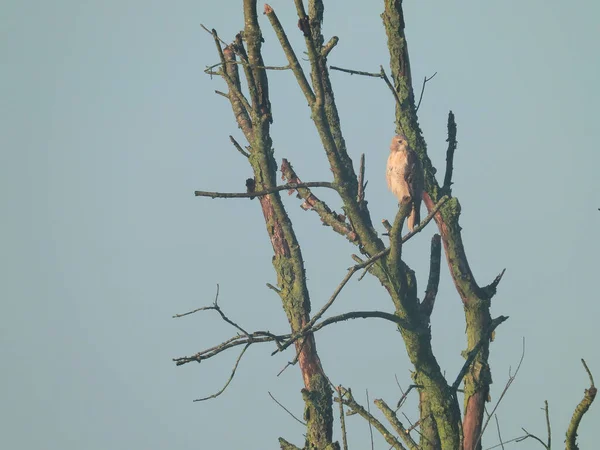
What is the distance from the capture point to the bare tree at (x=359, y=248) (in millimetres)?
6656

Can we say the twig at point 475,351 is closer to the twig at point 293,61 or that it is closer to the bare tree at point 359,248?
the bare tree at point 359,248

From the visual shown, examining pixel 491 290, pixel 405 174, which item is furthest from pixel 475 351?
pixel 405 174

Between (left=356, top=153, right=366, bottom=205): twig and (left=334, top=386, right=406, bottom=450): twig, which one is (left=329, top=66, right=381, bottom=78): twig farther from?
(left=334, top=386, right=406, bottom=450): twig

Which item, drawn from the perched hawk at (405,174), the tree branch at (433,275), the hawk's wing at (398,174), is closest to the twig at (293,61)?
the tree branch at (433,275)

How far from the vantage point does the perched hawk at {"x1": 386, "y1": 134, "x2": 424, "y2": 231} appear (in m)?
10.1

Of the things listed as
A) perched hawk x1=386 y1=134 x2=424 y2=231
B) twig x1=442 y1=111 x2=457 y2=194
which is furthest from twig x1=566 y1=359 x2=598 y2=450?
perched hawk x1=386 y1=134 x2=424 y2=231

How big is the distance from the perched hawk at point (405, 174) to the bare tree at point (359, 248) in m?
0.43

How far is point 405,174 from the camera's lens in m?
11.3

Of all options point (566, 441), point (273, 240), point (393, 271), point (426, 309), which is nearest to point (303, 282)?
point (273, 240)

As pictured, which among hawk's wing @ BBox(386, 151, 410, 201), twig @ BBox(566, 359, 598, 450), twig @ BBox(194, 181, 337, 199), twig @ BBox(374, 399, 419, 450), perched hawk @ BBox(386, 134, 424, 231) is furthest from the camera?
hawk's wing @ BBox(386, 151, 410, 201)

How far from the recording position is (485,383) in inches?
324

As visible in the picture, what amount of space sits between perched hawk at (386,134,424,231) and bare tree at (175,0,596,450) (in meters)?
0.43

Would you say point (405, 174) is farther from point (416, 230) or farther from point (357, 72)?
point (416, 230)

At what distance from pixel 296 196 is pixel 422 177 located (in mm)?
1287
